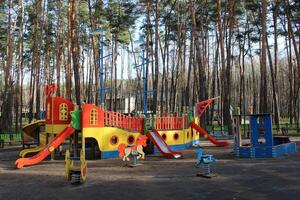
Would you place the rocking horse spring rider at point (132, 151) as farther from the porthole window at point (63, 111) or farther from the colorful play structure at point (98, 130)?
the porthole window at point (63, 111)

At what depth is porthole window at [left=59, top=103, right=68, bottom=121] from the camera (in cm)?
1499

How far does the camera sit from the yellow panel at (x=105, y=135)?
1442cm

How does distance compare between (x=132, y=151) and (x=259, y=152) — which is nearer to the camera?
(x=132, y=151)

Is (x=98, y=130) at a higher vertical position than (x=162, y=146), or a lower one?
higher

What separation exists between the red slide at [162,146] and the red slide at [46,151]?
4017mm

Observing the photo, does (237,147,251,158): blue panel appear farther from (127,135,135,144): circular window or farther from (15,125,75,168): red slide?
(15,125,75,168): red slide

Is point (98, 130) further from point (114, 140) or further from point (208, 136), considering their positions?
point (208, 136)

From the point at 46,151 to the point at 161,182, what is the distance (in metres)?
6.11

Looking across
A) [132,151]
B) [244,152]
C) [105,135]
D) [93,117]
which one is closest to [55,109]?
[93,117]

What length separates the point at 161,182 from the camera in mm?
9234

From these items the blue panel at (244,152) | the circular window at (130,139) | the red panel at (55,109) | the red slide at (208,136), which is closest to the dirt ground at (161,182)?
the blue panel at (244,152)

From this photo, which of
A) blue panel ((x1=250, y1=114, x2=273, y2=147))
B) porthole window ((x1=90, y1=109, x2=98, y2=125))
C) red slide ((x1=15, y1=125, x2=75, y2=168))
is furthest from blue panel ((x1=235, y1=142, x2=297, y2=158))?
red slide ((x1=15, y1=125, x2=75, y2=168))

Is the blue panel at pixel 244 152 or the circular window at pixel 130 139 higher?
the circular window at pixel 130 139

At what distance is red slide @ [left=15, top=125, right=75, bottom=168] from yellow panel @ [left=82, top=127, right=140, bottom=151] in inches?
26.7
